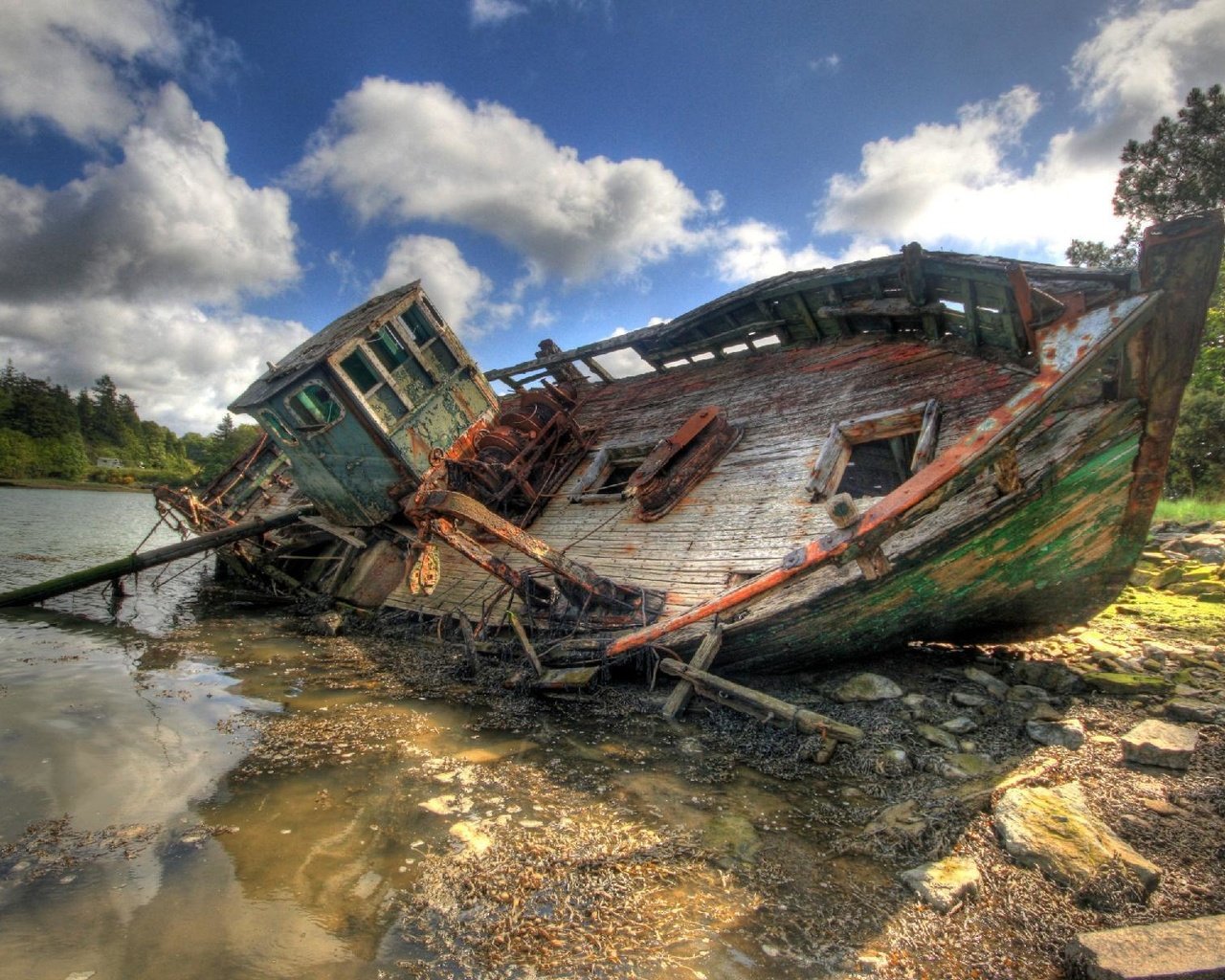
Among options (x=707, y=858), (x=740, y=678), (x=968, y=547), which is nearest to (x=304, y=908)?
(x=707, y=858)

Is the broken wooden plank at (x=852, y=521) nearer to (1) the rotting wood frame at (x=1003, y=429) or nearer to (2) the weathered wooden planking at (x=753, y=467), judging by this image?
(1) the rotting wood frame at (x=1003, y=429)

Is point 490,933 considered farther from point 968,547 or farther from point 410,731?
point 968,547

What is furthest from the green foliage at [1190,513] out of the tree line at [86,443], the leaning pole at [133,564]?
the tree line at [86,443]

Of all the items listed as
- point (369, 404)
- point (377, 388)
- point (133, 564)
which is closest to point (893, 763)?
point (369, 404)

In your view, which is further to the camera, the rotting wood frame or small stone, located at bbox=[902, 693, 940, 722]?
small stone, located at bbox=[902, 693, 940, 722]

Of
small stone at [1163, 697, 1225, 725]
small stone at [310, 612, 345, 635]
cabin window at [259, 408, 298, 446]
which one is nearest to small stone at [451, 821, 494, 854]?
small stone at [1163, 697, 1225, 725]

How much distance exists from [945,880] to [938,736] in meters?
1.80

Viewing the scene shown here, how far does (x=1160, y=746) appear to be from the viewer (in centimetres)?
362

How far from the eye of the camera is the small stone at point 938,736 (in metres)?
4.23

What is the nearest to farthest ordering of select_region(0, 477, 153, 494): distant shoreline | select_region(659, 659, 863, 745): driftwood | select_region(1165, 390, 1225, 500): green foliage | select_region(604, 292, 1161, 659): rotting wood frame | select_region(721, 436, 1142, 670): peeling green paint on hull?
select_region(604, 292, 1161, 659): rotting wood frame → select_region(659, 659, 863, 745): driftwood → select_region(721, 436, 1142, 670): peeling green paint on hull → select_region(1165, 390, 1225, 500): green foliage → select_region(0, 477, 153, 494): distant shoreline

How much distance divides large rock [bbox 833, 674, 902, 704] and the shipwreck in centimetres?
30

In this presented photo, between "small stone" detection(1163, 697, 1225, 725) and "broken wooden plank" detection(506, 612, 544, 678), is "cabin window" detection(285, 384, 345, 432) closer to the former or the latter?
"broken wooden plank" detection(506, 612, 544, 678)

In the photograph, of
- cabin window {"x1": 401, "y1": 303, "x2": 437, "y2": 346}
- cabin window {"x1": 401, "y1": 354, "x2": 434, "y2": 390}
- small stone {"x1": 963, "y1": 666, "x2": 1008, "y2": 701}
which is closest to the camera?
small stone {"x1": 963, "y1": 666, "x2": 1008, "y2": 701}

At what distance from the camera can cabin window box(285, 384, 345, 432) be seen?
8859 millimetres
